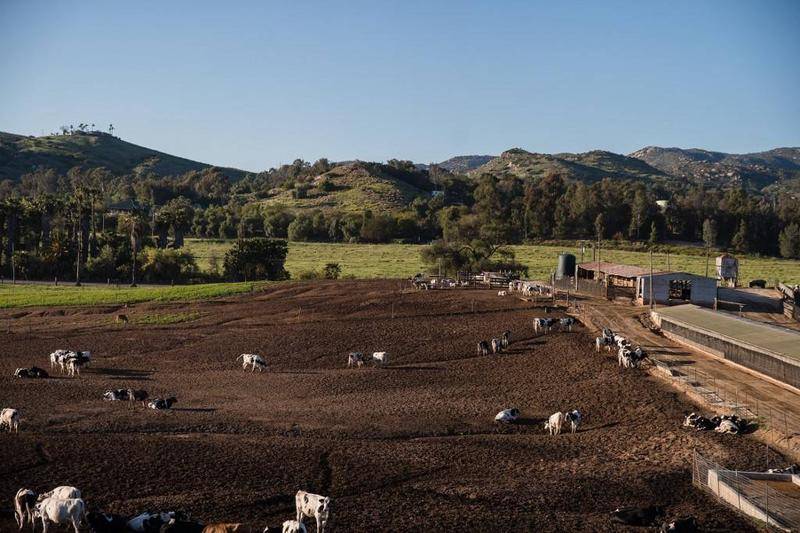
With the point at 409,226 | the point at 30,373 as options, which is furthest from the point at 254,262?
the point at 409,226

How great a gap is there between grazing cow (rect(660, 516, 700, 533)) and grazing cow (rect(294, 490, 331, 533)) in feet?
26.8

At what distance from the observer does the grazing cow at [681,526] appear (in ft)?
61.4

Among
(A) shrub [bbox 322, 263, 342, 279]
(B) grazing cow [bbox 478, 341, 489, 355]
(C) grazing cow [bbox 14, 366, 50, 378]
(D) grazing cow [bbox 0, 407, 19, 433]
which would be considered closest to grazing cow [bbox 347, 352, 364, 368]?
(B) grazing cow [bbox 478, 341, 489, 355]

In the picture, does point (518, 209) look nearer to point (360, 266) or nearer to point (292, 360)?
point (360, 266)

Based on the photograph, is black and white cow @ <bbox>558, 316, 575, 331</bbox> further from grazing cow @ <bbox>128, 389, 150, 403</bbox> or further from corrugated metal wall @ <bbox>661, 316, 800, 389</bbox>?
grazing cow @ <bbox>128, 389, 150, 403</bbox>

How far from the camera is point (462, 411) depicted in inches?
1248

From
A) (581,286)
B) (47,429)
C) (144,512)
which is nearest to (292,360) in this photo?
(47,429)

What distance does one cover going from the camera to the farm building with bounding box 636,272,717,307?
57.5 metres

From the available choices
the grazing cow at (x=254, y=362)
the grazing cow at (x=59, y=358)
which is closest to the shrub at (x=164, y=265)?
the grazing cow at (x=59, y=358)

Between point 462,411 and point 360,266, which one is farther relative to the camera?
point 360,266

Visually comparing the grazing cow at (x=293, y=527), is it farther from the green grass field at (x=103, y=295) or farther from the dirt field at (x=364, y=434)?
the green grass field at (x=103, y=295)

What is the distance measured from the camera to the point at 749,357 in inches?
1471

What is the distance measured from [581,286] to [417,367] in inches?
1134

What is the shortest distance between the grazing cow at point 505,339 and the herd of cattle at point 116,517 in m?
25.9
